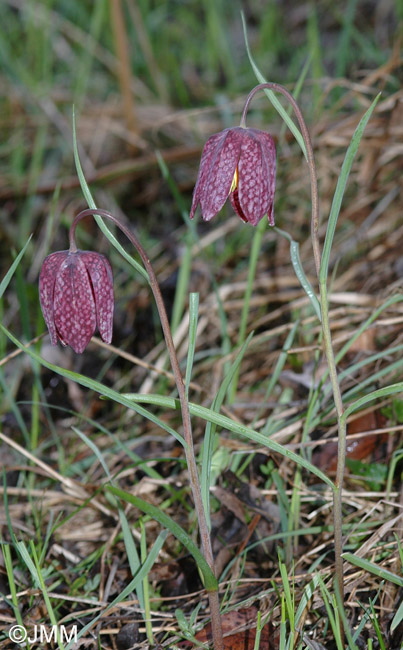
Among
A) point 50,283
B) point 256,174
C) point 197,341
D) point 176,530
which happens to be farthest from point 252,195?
point 197,341

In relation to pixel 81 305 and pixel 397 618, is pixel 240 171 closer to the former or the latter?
pixel 81 305

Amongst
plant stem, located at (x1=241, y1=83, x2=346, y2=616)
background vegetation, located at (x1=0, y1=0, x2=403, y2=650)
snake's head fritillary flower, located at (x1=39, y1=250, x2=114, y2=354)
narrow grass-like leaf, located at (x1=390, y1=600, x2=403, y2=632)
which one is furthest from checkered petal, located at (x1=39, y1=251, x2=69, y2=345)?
narrow grass-like leaf, located at (x1=390, y1=600, x2=403, y2=632)

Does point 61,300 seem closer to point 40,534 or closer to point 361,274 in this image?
point 40,534

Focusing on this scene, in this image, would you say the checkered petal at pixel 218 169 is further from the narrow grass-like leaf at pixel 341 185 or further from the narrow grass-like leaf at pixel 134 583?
the narrow grass-like leaf at pixel 134 583

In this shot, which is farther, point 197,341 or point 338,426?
point 197,341

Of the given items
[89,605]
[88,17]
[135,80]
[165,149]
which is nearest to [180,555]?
[89,605]
